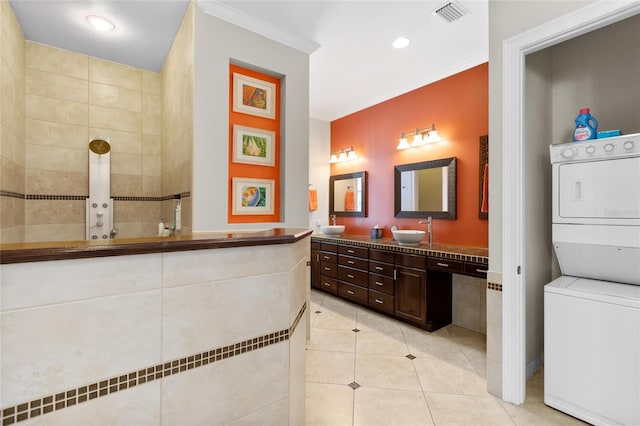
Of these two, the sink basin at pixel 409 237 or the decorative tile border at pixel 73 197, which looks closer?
the decorative tile border at pixel 73 197

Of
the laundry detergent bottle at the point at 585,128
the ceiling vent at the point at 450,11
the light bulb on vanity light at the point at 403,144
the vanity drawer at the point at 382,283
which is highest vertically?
the ceiling vent at the point at 450,11

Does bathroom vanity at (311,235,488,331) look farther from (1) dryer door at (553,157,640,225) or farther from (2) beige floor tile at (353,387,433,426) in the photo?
(2) beige floor tile at (353,387,433,426)

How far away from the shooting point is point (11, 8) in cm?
234

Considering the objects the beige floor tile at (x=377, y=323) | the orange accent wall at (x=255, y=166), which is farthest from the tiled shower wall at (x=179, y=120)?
the beige floor tile at (x=377, y=323)

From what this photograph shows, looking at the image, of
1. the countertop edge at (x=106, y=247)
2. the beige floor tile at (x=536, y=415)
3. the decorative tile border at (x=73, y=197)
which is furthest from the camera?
the decorative tile border at (x=73, y=197)

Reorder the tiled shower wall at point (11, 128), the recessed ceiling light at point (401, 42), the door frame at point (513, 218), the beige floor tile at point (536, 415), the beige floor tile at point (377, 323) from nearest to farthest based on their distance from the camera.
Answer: the beige floor tile at point (536, 415) < the door frame at point (513, 218) < the tiled shower wall at point (11, 128) < the recessed ceiling light at point (401, 42) < the beige floor tile at point (377, 323)

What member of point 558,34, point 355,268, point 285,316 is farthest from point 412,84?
point 285,316

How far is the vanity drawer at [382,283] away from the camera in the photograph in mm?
3367

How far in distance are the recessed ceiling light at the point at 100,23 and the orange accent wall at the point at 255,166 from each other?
1.10 metres

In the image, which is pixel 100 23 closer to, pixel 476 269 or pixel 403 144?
pixel 403 144

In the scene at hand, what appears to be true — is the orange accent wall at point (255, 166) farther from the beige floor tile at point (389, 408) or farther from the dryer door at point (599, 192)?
the dryer door at point (599, 192)

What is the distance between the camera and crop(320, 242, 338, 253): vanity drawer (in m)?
4.15

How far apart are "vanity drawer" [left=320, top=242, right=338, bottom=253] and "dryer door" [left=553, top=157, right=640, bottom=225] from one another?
2.58 m

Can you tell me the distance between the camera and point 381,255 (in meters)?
3.48
